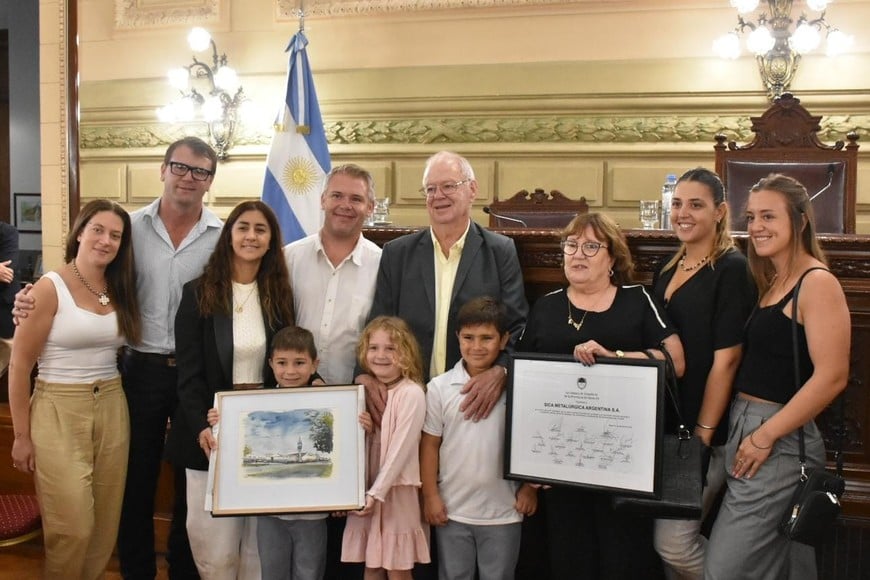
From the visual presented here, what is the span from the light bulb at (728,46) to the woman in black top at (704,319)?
3366mm

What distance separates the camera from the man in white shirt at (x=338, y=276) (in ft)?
8.27

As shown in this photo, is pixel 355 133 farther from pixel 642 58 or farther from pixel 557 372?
pixel 557 372

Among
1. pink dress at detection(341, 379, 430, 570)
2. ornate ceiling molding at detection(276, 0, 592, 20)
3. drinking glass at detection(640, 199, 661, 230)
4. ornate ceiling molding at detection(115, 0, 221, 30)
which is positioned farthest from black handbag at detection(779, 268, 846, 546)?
ornate ceiling molding at detection(115, 0, 221, 30)

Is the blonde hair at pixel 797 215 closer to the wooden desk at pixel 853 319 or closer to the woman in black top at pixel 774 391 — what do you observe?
the woman in black top at pixel 774 391

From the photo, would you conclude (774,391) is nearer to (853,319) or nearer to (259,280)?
(853,319)

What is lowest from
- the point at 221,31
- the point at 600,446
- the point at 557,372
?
the point at 600,446

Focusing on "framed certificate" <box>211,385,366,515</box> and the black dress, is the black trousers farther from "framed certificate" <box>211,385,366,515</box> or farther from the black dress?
the black dress

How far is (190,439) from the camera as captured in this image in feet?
7.80

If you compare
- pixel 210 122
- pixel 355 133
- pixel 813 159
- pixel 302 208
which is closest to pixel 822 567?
pixel 813 159

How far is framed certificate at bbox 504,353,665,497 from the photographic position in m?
2.02

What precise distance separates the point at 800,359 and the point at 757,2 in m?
3.76

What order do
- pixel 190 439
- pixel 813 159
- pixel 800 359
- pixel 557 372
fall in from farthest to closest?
pixel 813 159 < pixel 190 439 < pixel 557 372 < pixel 800 359

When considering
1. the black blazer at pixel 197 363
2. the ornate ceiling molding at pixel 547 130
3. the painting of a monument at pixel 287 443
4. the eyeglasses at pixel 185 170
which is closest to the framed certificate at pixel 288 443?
the painting of a monument at pixel 287 443

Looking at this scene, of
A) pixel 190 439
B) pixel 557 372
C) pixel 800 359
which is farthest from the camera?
pixel 190 439
